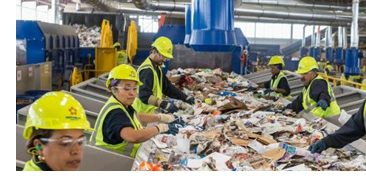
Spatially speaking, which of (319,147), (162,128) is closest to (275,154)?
(319,147)

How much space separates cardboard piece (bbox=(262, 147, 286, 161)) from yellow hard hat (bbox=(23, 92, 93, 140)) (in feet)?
6.91

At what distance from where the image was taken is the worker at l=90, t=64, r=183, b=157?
3.28 m

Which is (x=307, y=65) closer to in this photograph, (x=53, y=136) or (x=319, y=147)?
(x=319, y=147)

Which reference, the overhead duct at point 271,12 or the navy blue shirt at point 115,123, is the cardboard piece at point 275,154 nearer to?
the navy blue shirt at point 115,123

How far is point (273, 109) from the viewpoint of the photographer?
620cm

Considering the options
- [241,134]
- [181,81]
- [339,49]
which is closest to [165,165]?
[241,134]

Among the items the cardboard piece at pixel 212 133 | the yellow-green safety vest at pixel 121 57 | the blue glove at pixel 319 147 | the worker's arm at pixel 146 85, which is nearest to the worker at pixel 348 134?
the blue glove at pixel 319 147

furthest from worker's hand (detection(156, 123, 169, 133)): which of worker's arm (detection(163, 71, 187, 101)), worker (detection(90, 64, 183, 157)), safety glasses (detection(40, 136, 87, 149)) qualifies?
worker's arm (detection(163, 71, 187, 101))

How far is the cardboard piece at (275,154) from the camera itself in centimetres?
370

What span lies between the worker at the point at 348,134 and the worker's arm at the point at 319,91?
1853 millimetres

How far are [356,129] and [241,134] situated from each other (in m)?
1.13

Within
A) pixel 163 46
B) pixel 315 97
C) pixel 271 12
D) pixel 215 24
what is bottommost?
pixel 315 97

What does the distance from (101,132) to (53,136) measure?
5.18 feet

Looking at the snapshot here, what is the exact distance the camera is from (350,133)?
3.74m
